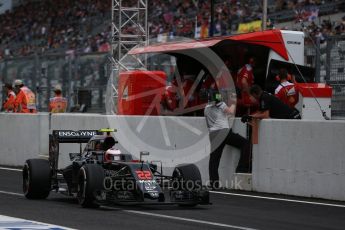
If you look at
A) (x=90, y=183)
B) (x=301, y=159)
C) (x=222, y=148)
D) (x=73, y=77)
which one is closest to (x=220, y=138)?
(x=222, y=148)

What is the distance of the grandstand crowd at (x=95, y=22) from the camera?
29375 millimetres

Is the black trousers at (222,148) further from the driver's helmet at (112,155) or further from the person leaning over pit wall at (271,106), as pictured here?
the driver's helmet at (112,155)

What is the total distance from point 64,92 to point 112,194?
12961mm

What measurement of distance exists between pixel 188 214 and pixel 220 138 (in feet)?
13.8

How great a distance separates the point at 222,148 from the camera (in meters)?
15.4

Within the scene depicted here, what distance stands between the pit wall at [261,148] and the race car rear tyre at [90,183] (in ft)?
12.2

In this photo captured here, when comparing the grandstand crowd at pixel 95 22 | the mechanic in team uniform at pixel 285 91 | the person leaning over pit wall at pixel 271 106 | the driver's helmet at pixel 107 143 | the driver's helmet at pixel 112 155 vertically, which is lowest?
the driver's helmet at pixel 112 155

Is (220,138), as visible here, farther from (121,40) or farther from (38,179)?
(121,40)

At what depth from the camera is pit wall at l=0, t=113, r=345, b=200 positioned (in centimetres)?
1368

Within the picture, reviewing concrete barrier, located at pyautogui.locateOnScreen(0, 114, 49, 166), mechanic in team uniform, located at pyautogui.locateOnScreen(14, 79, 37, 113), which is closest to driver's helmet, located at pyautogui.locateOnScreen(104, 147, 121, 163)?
A: concrete barrier, located at pyautogui.locateOnScreen(0, 114, 49, 166)

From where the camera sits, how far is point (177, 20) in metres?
33.9

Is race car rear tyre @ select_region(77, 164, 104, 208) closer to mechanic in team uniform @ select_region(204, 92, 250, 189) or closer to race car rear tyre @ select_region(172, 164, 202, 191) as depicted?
race car rear tyre @ select_region(172, 164, 202, 191)

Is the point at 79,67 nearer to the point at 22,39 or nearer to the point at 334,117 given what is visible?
the point at 334,117

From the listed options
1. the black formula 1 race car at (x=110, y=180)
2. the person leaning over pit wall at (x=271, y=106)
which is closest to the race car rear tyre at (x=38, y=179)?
the black formula 1 race car at (x=110, y=180)
